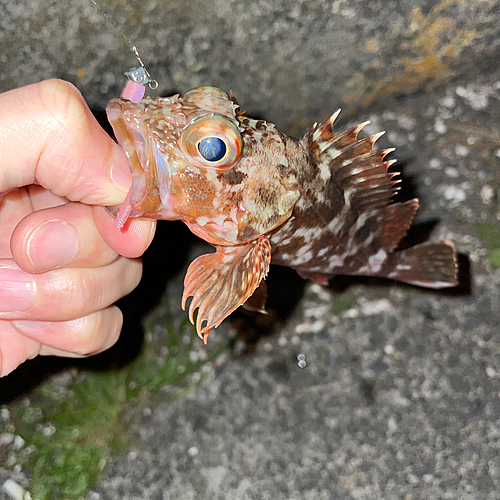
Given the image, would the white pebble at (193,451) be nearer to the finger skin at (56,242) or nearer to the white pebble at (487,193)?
the finger skin at (56,242)

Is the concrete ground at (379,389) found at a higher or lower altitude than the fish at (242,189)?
lower

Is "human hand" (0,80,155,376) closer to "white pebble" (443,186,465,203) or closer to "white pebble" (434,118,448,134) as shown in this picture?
"white pebble" (443,186,465,203)

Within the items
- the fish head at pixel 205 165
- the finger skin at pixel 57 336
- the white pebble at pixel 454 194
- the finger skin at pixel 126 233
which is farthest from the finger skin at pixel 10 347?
the white pebble at pixel 454 194

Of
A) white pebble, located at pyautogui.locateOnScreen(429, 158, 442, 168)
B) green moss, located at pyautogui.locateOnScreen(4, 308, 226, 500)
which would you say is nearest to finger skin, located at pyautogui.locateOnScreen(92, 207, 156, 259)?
green moss, located at pyautogui.locateOnScreen(4, 308, 226, 500)

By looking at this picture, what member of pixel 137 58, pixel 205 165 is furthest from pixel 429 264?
pixel 137 58

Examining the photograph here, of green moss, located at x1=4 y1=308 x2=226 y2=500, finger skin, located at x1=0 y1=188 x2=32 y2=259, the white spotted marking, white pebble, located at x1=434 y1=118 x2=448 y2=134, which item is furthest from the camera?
white pebble, located at x1=434 y1=118 x2=448 y2=134

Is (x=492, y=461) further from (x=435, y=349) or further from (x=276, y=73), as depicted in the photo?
(x=276, y=73)

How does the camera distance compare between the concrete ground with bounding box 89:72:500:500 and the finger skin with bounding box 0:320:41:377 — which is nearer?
the finger skin with bounding box 0:320:41:377

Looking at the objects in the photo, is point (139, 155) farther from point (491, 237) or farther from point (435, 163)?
point (491, 237)
